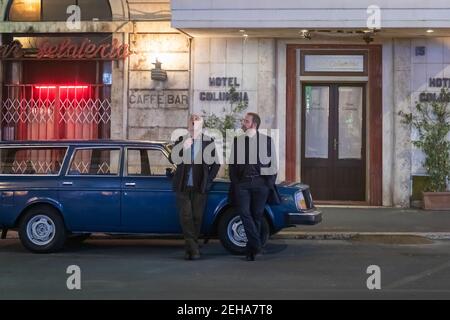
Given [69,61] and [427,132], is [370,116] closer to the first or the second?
[427,132]

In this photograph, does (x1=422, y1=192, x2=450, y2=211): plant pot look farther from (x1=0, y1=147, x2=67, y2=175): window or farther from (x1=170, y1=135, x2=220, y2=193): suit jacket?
(x1=0, y1=147, x2=67, y2=175): window

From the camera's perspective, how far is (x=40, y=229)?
9.45 m

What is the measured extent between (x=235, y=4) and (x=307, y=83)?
105 inches

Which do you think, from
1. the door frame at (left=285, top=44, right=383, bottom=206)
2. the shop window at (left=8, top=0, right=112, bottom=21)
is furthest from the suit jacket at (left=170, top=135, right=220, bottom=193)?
the shop window at (left=8, top=0, right=112, bottom=21)

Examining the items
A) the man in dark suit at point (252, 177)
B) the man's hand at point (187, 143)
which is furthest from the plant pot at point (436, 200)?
the man's hand at point (187, 143)

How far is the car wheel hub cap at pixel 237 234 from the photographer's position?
9.15 m

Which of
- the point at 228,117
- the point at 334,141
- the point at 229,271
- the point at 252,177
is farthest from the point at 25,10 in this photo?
the point at 229,271

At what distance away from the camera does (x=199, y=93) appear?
48.0ft

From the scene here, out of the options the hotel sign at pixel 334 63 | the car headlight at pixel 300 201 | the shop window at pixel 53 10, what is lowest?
the car headlight at pixel 300 201

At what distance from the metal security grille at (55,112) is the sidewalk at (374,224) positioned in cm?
562

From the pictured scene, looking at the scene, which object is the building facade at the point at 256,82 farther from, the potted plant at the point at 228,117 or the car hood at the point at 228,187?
the car hood at the point at 228,187

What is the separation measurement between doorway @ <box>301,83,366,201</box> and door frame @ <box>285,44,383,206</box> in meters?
0.24
